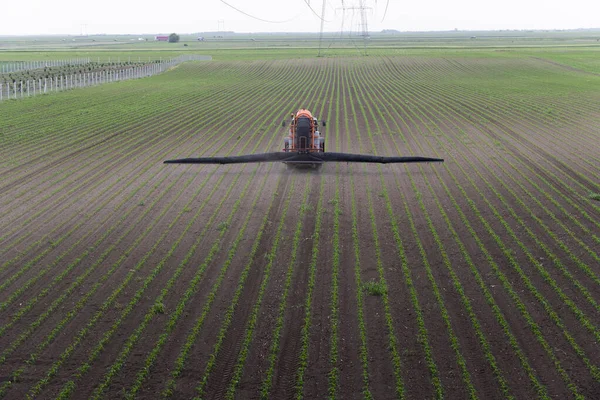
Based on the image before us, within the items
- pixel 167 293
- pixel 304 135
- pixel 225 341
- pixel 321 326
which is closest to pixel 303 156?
pixel 304 135

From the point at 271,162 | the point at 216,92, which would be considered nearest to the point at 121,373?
the point at 271,162

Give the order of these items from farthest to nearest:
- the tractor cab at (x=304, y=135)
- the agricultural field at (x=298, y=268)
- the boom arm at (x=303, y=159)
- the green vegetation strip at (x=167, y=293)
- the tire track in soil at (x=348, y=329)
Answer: the tractor cab at (x=304, y=135)
the boom arm at (x=303, y=159)
the agricultural field at (x=298, y=268)
the green vegetation strip at (x=167, y=293)
the tire track in soil at (x=348, y=329)

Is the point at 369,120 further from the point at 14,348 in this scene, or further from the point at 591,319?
the point at 14,348

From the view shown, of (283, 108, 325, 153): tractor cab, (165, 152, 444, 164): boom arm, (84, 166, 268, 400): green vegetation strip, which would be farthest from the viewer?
Answer: (283, 108, 325, 153): tractor cab

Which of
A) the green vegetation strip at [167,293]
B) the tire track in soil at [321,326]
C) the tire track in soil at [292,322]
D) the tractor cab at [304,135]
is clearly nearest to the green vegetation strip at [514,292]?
the tire track in soil at [321,326]

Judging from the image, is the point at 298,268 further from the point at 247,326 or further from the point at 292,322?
the point at 247,326

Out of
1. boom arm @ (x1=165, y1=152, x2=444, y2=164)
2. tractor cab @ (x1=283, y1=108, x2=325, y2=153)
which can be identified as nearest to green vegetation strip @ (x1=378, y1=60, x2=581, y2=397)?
boom arm @ (x1=165, y1=152, x2=444, y2=164)

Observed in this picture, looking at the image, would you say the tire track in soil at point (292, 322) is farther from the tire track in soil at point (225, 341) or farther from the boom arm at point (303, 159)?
the boom arm at point (303, 159)

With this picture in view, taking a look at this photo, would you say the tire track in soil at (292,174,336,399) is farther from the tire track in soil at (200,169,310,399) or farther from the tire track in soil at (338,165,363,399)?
the tire track in soil at (200,169,310,399)

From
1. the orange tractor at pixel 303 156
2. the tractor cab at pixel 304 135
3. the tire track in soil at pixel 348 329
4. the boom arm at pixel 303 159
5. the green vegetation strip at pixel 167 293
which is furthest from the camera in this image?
the tractor cab at pixel 304 135

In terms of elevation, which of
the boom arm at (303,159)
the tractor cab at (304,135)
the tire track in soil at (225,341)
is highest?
the tractor cab at (304,135)
